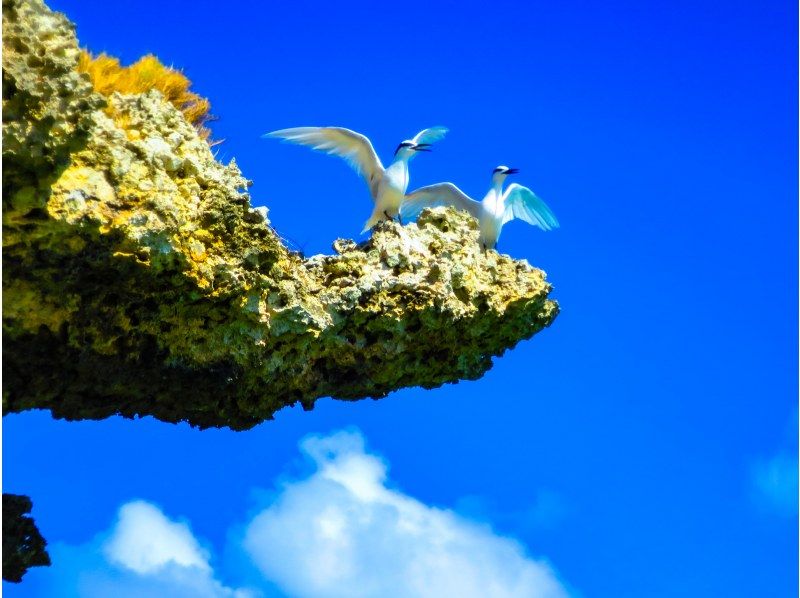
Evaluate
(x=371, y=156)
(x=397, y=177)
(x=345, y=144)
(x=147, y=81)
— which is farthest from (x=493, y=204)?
(x=147, y=81)

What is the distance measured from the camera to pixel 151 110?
28.0ft

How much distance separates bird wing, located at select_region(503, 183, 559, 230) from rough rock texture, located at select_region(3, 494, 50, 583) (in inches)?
298

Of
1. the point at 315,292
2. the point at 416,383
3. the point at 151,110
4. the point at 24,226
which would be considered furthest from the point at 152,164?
the point at 416,383

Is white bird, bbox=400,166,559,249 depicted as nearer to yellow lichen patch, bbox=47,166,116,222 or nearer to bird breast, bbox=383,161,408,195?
bird breast, bbox=383,161,408,195

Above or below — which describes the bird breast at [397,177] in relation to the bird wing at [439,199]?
below

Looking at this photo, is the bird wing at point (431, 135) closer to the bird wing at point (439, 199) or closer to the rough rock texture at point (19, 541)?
the bird wing at point (439, 199)

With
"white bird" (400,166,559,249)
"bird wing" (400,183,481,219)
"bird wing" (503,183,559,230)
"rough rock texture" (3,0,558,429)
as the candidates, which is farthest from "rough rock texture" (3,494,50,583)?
"bird wing" (503,183,559,230)

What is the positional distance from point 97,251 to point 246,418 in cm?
271

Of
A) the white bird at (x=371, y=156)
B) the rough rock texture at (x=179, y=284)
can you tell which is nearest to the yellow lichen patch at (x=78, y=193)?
the rough rock texture at (x=179, y=284)

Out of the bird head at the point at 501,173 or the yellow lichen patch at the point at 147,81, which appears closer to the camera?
the yellow lichen patch at the point at 147,81

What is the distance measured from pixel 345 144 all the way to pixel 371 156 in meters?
0.38

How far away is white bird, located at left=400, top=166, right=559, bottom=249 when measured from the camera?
12.4 meters

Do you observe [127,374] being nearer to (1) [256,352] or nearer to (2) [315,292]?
(1) [256,352]

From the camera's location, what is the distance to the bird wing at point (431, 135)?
506 inches
